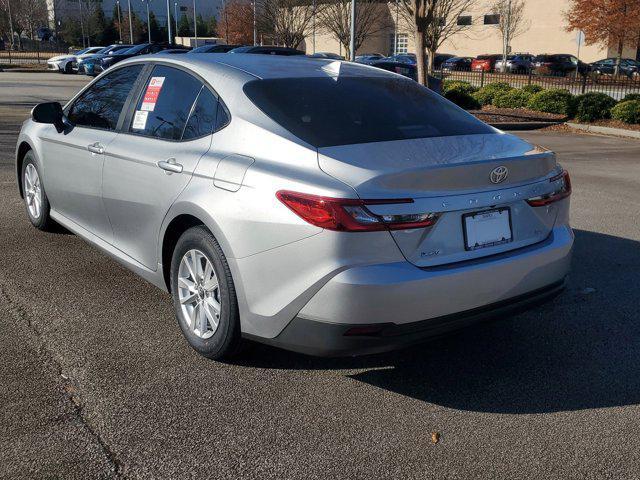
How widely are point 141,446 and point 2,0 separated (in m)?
67.9

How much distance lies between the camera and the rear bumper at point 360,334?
3199 mm

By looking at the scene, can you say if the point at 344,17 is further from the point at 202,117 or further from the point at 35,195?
the point at 202,117

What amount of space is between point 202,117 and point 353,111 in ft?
2.84

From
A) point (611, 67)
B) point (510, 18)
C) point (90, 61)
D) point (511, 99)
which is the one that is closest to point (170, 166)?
point (511, 99)

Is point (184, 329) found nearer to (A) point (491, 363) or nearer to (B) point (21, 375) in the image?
(B) point (21, 375)

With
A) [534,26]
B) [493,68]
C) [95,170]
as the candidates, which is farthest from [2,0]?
[95,170]

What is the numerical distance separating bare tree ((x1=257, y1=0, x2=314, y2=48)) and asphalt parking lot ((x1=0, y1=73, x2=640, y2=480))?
34.6m

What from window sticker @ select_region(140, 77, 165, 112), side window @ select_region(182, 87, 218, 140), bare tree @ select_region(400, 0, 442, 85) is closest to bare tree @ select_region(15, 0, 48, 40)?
bare tree @ select_region(400, 0, 442, 85)

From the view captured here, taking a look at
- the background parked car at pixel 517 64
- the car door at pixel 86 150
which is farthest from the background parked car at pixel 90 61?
the car door at pixel 86 150

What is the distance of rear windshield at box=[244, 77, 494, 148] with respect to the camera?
145 inches

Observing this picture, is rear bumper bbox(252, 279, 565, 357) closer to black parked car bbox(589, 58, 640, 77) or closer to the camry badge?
the camry badge

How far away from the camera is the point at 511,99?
20969mm

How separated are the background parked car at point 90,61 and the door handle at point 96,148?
30.8 m

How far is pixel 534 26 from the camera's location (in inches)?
2389
